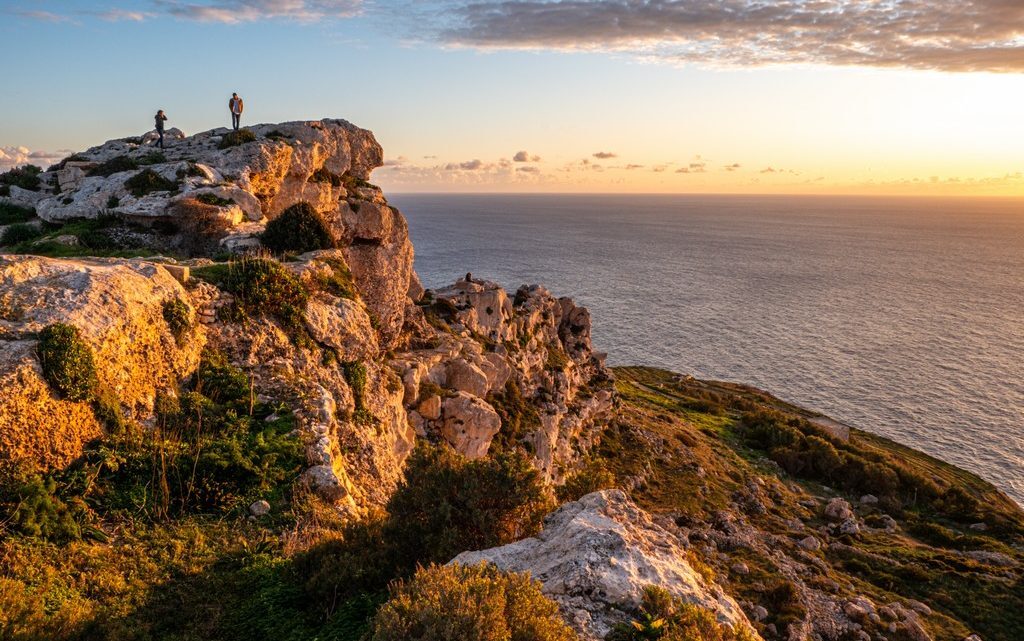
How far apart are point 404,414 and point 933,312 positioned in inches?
5612

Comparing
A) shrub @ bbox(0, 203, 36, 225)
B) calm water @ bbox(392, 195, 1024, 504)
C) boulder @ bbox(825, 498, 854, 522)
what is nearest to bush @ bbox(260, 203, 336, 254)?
shrub @ bbox(0, 203, 36, 225)

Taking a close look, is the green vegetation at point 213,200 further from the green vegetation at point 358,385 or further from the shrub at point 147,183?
the green vegetation at point 358,385

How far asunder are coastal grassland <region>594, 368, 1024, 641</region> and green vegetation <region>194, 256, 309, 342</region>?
25829mm

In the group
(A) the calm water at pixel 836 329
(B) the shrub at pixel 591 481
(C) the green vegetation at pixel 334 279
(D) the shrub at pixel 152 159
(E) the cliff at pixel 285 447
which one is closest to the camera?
(E) the cliff at pixel 285 447

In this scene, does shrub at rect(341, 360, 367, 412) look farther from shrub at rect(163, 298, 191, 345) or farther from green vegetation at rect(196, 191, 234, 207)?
green vegetation at rect(196, 191, 234, 207)

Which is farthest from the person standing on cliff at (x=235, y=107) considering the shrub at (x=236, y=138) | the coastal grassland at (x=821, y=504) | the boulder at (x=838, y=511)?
the boulder at (x=838, y=511)

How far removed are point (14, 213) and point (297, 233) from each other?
691 inches

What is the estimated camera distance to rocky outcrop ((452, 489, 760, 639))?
8031 mm

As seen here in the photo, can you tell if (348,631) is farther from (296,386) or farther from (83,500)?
(296,386)

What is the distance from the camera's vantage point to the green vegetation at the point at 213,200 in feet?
83.1

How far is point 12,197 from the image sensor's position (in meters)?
30.8

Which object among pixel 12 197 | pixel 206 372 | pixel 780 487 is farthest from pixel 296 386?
pixel 780 487

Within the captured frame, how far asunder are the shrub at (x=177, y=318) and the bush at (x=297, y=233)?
8901 millimetres

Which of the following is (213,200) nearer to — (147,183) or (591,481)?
(147,183)
